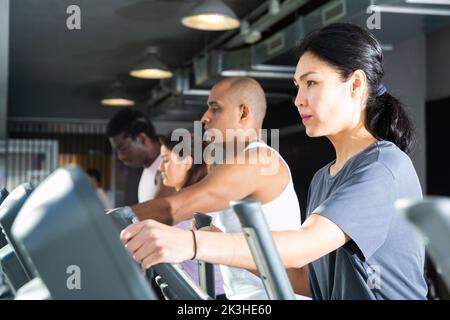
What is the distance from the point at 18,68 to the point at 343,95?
8.65m

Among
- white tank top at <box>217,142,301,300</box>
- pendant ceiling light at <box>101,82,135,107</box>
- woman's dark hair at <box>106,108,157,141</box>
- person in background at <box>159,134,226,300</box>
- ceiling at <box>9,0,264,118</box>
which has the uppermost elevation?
ceiling at <box>9,0,264,118</box>

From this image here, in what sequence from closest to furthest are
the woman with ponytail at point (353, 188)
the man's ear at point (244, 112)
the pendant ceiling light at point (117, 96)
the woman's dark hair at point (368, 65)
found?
the woman with ponytail at point (353, 188) → the woman's dark hair at point (368, 65) → the man's ear at point (244, 112) → the pendant ceiling light at point (117, 96)

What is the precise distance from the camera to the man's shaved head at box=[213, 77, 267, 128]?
8.22ft

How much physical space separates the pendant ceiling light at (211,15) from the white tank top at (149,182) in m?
1.75

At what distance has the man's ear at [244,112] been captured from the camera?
2.48 metres

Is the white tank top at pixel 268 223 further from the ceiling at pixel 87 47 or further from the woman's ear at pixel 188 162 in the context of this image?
the ceiling at pixel 87 47

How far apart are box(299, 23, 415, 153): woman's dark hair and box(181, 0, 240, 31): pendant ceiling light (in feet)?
12.8

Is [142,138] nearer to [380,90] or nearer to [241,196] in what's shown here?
[241,196]

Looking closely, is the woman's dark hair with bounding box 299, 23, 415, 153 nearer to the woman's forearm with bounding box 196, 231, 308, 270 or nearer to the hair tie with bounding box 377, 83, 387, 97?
the hair tie with bounding box 377, 83, 387, 97

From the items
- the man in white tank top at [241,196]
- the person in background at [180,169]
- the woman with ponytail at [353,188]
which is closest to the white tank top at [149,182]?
the person in background at [180,169]

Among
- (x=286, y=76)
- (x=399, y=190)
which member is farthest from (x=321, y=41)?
(x=286, y=76)

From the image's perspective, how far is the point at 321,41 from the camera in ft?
5.13

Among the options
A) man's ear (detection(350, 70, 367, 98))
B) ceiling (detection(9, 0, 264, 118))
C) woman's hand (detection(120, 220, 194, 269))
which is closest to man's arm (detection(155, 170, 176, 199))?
ceiling (detection(9, 0, 264, 118))
